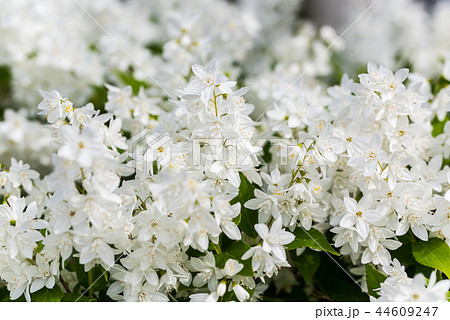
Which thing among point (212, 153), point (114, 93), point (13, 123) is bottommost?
point (13, 123)

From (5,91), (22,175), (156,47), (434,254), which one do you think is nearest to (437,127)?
(434,254)

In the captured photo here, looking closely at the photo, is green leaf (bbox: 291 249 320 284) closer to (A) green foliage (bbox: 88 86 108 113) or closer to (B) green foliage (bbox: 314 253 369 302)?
(B) green foliage (bbox: 314 253 369 302)

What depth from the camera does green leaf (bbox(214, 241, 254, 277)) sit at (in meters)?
0.90

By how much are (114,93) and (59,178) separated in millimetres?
519

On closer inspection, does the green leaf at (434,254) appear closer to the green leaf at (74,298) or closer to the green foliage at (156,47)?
the green leaf at (74,298)

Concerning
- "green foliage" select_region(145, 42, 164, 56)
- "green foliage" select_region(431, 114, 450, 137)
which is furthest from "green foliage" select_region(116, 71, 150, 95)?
"green foliage" select_region(431, 114, 450, 137)

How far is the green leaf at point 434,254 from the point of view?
951mm

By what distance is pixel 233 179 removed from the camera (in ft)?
2.99

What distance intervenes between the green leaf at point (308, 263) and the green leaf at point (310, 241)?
10 cm

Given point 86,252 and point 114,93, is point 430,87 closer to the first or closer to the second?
point 114,93

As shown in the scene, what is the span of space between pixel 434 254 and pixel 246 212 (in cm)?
41

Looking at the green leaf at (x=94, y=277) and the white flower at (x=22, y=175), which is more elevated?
the green leaf at (x=94, y=277)

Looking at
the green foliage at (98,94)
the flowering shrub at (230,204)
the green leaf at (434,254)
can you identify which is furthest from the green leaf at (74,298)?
the green foliage at (98,94)
